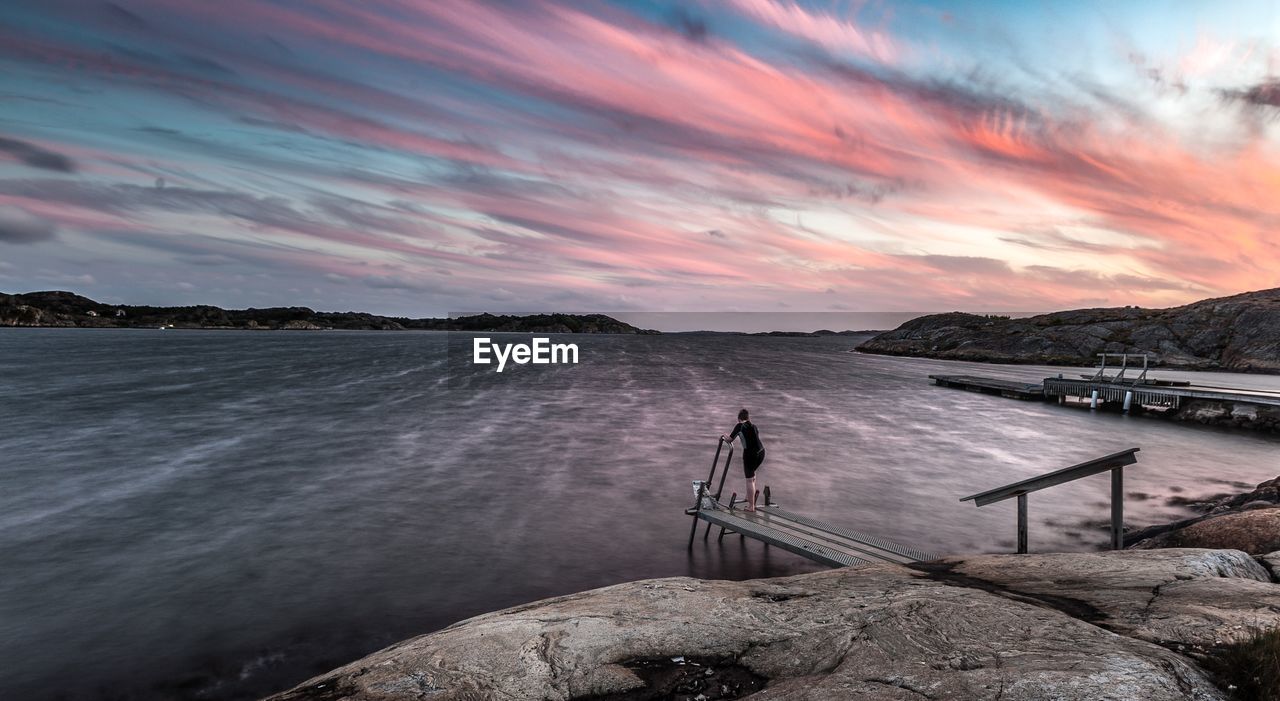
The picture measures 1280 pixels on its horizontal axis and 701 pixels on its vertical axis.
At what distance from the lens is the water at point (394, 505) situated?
11.1 m

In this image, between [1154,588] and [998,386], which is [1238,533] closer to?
[1154,588]

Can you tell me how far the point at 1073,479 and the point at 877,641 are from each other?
287 inches

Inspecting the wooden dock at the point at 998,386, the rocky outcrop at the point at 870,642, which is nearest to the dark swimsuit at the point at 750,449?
the rocky outcrop at the point at 870,642

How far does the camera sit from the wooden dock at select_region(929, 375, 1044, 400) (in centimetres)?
A: 5300

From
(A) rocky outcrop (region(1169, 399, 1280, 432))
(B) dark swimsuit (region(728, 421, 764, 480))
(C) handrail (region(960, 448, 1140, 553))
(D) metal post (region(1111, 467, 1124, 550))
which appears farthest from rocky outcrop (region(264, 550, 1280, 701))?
(A) rocky outcrop (region(1169, 399, 1280, 432))

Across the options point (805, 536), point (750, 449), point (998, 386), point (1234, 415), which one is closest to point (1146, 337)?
point (998, 386)

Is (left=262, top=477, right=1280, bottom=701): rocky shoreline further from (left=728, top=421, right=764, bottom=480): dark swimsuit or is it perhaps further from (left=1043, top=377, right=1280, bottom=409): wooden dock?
(left=1043, top=377, right=1280, bottom=409): wooden dock

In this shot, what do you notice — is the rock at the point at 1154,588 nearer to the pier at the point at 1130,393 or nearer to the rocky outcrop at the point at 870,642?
the rocky outcrop at the point at 870,642

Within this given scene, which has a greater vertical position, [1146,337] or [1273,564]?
[1146,337]

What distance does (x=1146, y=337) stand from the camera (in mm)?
102938

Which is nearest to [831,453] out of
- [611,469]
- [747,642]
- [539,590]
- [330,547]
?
[611,469]

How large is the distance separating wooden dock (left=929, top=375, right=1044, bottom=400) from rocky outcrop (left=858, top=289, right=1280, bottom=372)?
5042cm

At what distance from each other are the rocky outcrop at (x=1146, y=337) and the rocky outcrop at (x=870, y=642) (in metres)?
112

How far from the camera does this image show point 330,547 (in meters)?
15.5
